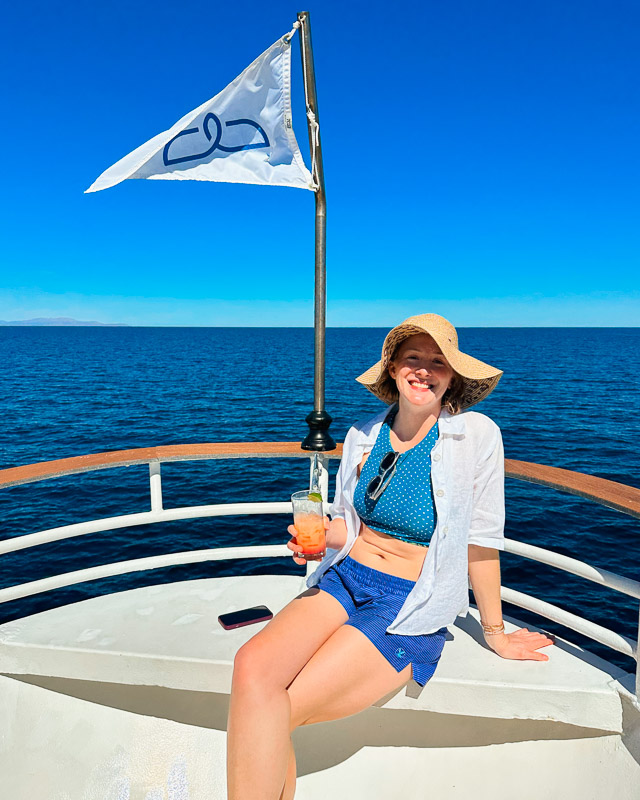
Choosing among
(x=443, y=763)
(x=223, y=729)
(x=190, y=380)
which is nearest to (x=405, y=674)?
(x=443, y=763)

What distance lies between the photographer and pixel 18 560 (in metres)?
12.2

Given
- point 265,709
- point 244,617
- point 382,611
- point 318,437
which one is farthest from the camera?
point 318,437

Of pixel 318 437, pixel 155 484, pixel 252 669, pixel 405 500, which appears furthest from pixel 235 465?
pixel 252 669

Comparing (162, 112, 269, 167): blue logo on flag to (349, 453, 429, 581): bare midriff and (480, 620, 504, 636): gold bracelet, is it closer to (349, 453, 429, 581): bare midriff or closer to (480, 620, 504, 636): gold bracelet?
(349, 453, 429, 581): bare midriff

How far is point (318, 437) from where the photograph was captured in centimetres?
309

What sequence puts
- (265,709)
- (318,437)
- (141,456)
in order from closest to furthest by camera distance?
(265,709)
(141,456)
(318,437)

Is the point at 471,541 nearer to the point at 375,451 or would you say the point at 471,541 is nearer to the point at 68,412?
the point at 375,451

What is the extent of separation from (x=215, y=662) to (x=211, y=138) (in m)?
2.69

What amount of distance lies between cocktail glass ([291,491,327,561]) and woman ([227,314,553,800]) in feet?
0.24

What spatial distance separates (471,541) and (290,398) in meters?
35.8

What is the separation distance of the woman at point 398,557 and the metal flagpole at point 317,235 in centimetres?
57

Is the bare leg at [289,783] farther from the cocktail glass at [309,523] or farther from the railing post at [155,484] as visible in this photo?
the railing post at [155,484]

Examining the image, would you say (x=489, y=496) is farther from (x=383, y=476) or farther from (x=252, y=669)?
(x=252, y=669)

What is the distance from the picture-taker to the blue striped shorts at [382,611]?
2.07m
